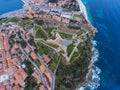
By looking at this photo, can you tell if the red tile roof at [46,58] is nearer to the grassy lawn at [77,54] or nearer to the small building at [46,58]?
the small building at [46,58]

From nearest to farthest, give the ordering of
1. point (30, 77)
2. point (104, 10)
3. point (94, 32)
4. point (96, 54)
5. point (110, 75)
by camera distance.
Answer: point (30, 77), point (110, 75), point (96, 54), point (94, 32), point (104, 10)

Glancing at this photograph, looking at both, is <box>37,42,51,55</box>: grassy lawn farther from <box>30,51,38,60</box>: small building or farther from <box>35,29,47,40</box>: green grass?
<box>35,29,47,40</box>: green grass

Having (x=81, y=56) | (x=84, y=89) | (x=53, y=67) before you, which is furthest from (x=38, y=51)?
(x=84, y=89)

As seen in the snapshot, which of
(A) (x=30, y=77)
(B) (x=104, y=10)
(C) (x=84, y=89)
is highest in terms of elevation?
(B) (x=104, y=10)

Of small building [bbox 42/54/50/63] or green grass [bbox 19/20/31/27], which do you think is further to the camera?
green grass [bbox 19/20/31/27]

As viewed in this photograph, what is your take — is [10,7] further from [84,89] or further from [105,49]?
[84,89]

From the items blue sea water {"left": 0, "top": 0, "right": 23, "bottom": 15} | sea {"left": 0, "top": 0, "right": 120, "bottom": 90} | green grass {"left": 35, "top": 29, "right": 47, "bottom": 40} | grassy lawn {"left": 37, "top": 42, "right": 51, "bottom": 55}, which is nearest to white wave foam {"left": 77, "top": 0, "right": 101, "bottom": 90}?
sea {"left": 0, "top": 0, "right": 120, "bottom": 90}
